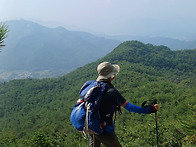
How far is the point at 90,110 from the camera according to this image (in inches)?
129

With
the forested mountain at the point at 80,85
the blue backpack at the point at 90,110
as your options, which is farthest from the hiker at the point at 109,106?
the forested mountain at the point at 80,85

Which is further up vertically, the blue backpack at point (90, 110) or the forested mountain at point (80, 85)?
the blue backpack at point (90, 110)

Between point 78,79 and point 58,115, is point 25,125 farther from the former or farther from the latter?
point 78,79

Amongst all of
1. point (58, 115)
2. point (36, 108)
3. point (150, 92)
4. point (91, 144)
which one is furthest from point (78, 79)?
point (91, 144)

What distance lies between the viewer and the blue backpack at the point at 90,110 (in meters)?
3.26

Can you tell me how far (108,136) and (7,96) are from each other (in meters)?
91.2

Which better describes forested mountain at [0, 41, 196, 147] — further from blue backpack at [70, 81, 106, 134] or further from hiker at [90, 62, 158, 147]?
blue backpack at [70, 81, 106, 134]

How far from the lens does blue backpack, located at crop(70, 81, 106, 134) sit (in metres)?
3.26

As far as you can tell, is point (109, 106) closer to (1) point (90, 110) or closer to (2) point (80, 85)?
(1) point (90, 110)

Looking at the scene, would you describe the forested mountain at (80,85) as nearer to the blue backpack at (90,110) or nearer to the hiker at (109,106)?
the hiker at (109,106)

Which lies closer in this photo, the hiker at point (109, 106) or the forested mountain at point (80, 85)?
the hiker at point (109, 106)

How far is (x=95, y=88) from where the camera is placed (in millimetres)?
3291

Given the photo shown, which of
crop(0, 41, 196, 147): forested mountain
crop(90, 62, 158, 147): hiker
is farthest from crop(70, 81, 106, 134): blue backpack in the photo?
crop(0, 41, 196, 147): forested mountain

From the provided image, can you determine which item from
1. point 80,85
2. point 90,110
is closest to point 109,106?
point 90,110
